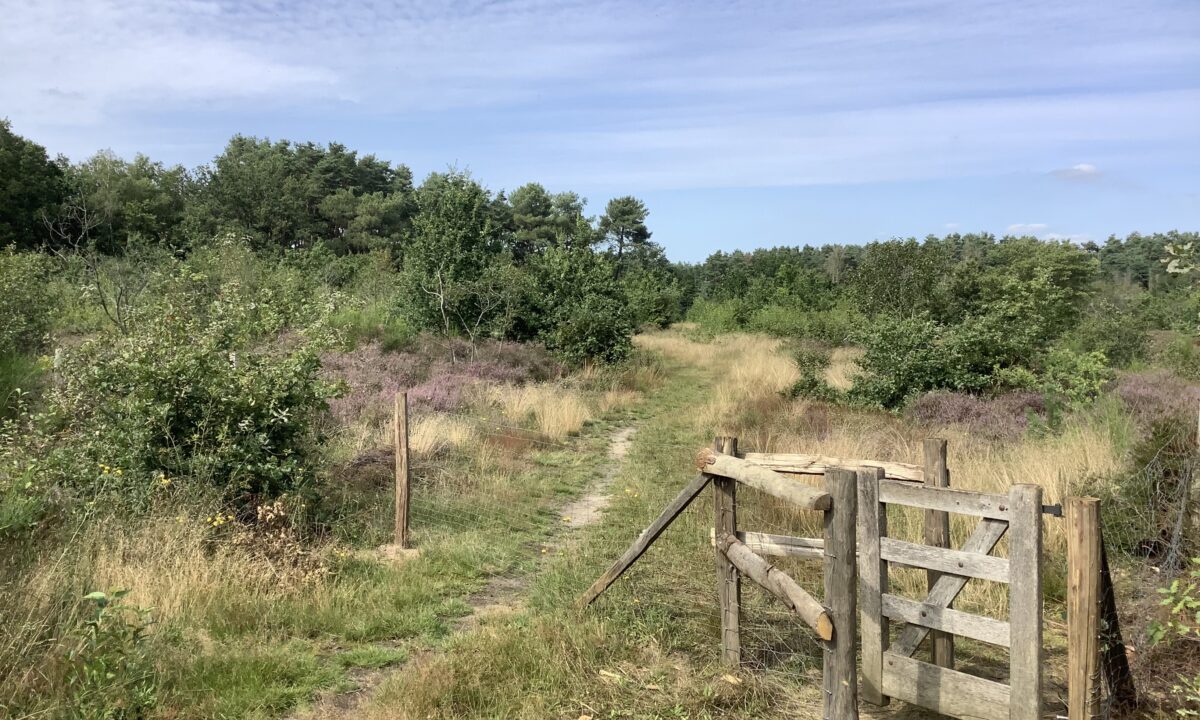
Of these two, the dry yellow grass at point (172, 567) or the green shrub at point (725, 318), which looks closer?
the dry yellow grass at point (172, 567)

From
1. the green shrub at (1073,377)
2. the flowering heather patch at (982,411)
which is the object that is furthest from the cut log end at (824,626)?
the green shrub at (1073,377)

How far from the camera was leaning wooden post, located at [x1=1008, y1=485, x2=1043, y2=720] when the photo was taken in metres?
3.39

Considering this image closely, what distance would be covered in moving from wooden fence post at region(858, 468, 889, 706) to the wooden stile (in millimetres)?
662

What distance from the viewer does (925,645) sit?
17.1 ft

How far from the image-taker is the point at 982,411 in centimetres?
1206

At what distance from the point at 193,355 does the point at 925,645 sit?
6.61 meters

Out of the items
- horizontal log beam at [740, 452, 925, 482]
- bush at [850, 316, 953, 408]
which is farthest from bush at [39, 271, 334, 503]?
bush at [850, 316, 953, 408]

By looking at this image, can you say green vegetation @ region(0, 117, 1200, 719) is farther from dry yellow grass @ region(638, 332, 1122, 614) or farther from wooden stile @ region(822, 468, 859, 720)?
wooden stile @ region(822, 468, 859, 720)

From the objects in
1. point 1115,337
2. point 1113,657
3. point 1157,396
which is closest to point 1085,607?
point 1113,657

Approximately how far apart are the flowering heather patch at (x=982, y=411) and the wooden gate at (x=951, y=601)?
793 centimetres

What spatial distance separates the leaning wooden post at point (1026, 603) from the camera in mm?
3391

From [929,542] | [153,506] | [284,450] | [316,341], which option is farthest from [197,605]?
[929,542]

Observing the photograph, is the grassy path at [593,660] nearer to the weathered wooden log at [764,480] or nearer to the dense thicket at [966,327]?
the weathered wooden log at [764,480]

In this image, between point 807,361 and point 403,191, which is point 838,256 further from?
point 807,361
